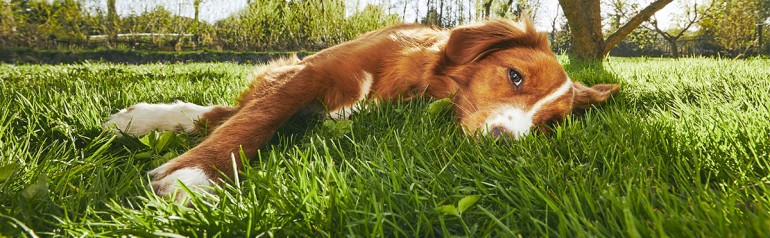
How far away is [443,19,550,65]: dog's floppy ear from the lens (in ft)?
8.16

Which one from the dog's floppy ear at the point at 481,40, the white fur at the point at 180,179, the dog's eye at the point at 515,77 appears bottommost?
the white fur at the point at 180,179

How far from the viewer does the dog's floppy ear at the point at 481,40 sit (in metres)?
2.49

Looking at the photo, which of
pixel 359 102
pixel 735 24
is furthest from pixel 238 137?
pixel 735 24

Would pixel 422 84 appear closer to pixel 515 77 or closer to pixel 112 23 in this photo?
pixel 515 77

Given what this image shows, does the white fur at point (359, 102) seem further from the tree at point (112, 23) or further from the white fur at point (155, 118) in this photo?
the tree at point (112, 23)

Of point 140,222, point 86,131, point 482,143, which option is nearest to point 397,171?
point 482,143

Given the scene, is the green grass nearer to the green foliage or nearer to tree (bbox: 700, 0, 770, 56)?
the green foliage

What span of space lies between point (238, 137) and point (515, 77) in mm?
1402

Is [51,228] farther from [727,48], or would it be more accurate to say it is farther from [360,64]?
[727,48]

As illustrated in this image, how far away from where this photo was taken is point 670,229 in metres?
0.95

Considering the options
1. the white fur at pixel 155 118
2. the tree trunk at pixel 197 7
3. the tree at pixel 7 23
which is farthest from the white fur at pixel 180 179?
the tree trunk at pixel 197 7

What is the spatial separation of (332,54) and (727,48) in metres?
35.6

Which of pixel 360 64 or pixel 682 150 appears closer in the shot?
pixel 682 150

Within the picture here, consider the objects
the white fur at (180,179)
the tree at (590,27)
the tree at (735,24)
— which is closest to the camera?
the white fur at (180,179)
